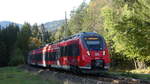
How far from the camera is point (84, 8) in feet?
324

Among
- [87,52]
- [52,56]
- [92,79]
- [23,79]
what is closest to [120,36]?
[52,56]

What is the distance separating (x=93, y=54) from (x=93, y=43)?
1.10 m

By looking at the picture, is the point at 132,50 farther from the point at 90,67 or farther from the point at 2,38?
the point at 2,38

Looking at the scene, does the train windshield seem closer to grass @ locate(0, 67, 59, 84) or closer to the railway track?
the railway track

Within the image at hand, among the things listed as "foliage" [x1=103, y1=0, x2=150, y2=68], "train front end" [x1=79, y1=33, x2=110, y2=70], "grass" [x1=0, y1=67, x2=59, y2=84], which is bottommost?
"grass" [x1=0, y1=67, x2=59, y2=84]

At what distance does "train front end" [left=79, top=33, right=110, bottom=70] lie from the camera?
897 inches

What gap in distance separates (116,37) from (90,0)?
6919cm

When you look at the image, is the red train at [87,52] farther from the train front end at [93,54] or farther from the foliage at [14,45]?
the foliage at [14,45]

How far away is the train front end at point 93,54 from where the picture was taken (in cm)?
2279

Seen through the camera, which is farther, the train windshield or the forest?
the forest

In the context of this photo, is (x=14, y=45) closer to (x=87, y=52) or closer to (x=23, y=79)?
(x=23, y=79)

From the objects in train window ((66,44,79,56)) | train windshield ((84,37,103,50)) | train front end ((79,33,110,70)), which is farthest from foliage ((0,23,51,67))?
train front end ((79,33,110,70))

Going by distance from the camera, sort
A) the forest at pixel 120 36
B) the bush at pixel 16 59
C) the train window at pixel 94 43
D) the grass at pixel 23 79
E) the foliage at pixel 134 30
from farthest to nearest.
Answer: the bush at pixel 16 59 → the forest at pixel 120 36 → the foliage at pixel 134 30 → the train window at pixel 94 43 → the grass at pixel 23 79

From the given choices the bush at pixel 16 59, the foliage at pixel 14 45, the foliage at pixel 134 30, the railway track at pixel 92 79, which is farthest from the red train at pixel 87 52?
the foliage at pixel 14 45
